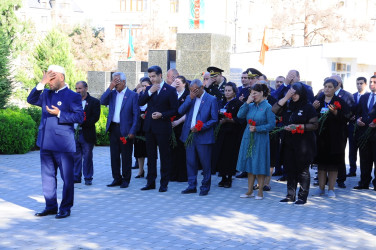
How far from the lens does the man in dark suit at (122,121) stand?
10.8 metres

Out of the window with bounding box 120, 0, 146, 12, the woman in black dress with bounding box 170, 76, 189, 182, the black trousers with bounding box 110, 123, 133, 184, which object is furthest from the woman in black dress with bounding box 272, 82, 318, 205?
the window with bounding box 120, 0, 146, 12

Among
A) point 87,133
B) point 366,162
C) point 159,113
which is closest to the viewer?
point 159,113

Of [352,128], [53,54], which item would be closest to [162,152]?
[352,128]

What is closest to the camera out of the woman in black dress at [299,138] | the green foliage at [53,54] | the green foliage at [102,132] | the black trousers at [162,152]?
the woman in black dress at [299,138]

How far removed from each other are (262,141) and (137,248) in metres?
3.81

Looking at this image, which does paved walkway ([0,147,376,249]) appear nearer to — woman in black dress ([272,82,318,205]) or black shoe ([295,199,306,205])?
black shoe ([295,199,306,205])

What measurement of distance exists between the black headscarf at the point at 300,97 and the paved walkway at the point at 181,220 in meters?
1.58

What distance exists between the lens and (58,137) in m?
8.28

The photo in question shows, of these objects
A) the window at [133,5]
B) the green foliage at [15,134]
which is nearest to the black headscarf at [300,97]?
the green foliage at [15,134]

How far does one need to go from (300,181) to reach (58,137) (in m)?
3.93

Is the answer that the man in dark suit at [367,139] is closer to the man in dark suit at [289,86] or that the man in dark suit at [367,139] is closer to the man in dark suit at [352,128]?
the man in dark suit at [352,128]

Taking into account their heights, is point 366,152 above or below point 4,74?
below

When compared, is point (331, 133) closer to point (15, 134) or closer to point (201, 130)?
point (201, 130)

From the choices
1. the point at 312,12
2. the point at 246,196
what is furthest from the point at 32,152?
the point at 312,12
